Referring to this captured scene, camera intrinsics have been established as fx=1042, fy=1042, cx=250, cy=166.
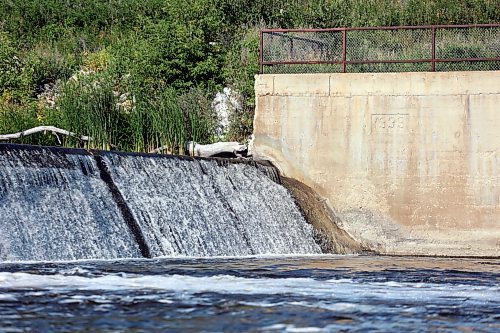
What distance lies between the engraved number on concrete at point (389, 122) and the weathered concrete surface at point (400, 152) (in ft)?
0.06

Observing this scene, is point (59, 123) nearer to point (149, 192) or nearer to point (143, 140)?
point (143, 140)

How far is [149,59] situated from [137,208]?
8.21 meters

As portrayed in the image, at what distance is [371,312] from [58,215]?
6209 millimetres

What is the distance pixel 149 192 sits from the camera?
1705cm

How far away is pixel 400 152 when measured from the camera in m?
19.5

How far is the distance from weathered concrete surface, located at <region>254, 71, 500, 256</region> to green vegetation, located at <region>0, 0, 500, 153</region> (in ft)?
9.02

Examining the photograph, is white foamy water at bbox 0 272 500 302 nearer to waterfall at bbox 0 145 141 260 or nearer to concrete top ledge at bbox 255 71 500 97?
waterfall at bbox 0 145 141 260

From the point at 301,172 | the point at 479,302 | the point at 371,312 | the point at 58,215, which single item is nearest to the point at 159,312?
the point at 371,312

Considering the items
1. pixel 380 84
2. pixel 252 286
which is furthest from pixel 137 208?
pixel 380 84

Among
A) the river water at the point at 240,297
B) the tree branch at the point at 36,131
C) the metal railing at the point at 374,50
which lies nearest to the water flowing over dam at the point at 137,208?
the river water at the point at 240,297

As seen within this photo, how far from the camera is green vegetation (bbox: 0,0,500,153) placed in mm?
21094

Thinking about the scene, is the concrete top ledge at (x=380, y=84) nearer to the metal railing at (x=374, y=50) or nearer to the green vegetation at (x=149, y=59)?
the metal railing at (x=374, y=50)

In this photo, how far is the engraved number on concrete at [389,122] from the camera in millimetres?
19516

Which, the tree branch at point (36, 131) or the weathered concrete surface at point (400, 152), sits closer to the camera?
the weathered concrete surface at point (400, 152)
